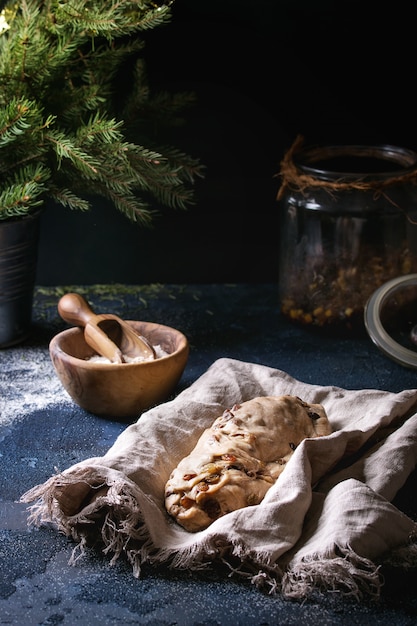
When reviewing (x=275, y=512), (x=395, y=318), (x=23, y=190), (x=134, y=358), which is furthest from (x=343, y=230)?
(x=275, y=512)

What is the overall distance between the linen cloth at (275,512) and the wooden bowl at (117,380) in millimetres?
89

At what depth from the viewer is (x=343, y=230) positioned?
5.56 feet

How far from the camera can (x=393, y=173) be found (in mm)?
1652

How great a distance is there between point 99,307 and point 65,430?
551 mm

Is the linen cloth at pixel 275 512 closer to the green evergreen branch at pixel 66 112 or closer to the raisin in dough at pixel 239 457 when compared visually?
the raisin in dough at pixel 239 457

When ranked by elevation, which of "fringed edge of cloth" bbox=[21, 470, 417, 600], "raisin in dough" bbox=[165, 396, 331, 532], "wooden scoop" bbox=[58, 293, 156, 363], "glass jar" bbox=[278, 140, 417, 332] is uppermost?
"glass jar" bbox=[278, 140, 417, 332]

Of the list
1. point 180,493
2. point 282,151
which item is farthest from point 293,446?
point 282,151

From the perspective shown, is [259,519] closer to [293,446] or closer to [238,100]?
[293,446]

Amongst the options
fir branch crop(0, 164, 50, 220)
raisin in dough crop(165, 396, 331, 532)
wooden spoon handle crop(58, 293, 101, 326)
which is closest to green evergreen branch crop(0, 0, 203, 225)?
fir branch crop(0, 164, 50, 220)

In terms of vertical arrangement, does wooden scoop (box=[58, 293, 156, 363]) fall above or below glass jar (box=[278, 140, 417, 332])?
below

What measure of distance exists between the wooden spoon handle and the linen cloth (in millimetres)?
293

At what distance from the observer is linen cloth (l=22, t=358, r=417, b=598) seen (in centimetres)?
98

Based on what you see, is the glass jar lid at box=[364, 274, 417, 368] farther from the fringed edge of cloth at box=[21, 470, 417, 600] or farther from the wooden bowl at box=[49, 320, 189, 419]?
the fringed edge of cloth at box=[21, 470, 417, 600]

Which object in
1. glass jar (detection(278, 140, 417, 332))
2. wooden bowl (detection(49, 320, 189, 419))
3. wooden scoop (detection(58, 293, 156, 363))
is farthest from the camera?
glass jar (detection(278, 140, 417, 332))
